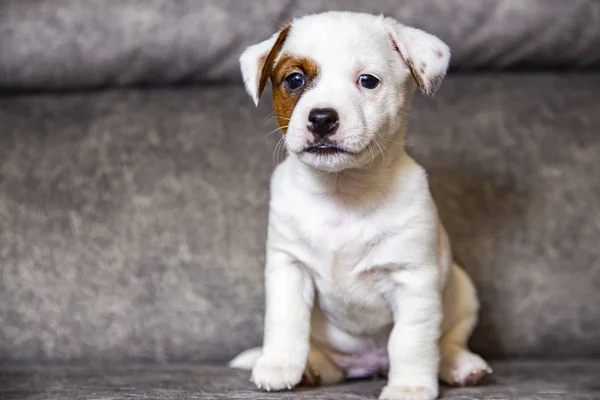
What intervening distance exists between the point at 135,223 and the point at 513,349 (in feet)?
3.91

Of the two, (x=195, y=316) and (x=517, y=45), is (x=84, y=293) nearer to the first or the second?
(x=195, y=316)

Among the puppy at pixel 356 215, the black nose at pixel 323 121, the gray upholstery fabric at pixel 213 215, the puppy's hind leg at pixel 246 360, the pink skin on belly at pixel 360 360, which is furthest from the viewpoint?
the gray upholstery fabric at pixel 213 215

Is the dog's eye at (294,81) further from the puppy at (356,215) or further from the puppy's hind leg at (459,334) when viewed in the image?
the puppy's hind leg at (459,334)

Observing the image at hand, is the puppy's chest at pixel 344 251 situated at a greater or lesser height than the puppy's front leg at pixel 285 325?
greater

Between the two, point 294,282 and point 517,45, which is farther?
point 517,45

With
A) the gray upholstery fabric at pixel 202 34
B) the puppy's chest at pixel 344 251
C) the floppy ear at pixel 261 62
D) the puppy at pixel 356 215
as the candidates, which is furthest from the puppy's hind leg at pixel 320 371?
the gray upholstery fabric at pixel 202 34

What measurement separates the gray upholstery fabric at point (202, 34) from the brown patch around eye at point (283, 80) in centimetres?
69

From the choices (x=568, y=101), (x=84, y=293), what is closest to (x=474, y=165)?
(x=568, y=101)

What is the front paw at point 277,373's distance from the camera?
6.90 ft

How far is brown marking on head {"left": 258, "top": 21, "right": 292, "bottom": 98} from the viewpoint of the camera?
7.31ft

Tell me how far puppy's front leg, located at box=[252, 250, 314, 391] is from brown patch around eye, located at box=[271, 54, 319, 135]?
34cm

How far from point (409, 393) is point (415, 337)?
131mm

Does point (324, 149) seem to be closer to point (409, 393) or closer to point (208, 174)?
point (409, 393)

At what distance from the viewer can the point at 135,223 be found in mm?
2812
